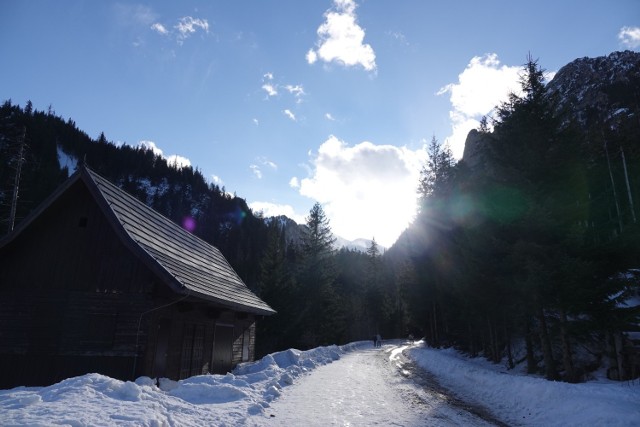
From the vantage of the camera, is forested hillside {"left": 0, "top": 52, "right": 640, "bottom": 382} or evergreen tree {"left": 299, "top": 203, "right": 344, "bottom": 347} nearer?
forested hillside {"left": 0, "top": 52, "right": 640, "bottom": 382}

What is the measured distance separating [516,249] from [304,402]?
1060 cm

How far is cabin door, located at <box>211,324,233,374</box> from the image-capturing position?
56.7 ft

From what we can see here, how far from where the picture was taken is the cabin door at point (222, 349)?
17.3 m

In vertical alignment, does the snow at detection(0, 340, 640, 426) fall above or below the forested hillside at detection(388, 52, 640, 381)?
below

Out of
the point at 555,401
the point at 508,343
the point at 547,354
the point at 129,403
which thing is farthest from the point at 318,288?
the point at 129,403

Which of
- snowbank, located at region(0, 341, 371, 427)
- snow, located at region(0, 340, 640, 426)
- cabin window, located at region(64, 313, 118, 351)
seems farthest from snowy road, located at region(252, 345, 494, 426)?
cabin window, located at region(64, 313, 118, 351)

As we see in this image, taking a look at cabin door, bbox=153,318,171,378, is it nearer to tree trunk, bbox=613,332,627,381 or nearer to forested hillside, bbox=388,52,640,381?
forested hillside, bbox=388,52,640,381

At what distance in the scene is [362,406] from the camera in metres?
10.3

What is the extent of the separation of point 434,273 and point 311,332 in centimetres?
1654

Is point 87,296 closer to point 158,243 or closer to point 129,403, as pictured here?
point 158,243

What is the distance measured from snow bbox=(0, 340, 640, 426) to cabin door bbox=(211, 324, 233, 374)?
344 cm

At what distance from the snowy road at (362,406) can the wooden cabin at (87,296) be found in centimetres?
488

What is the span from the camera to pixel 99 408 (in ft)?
19.7

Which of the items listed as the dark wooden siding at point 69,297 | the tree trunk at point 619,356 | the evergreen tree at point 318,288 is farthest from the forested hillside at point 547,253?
the evergreen tree at point 318,288
